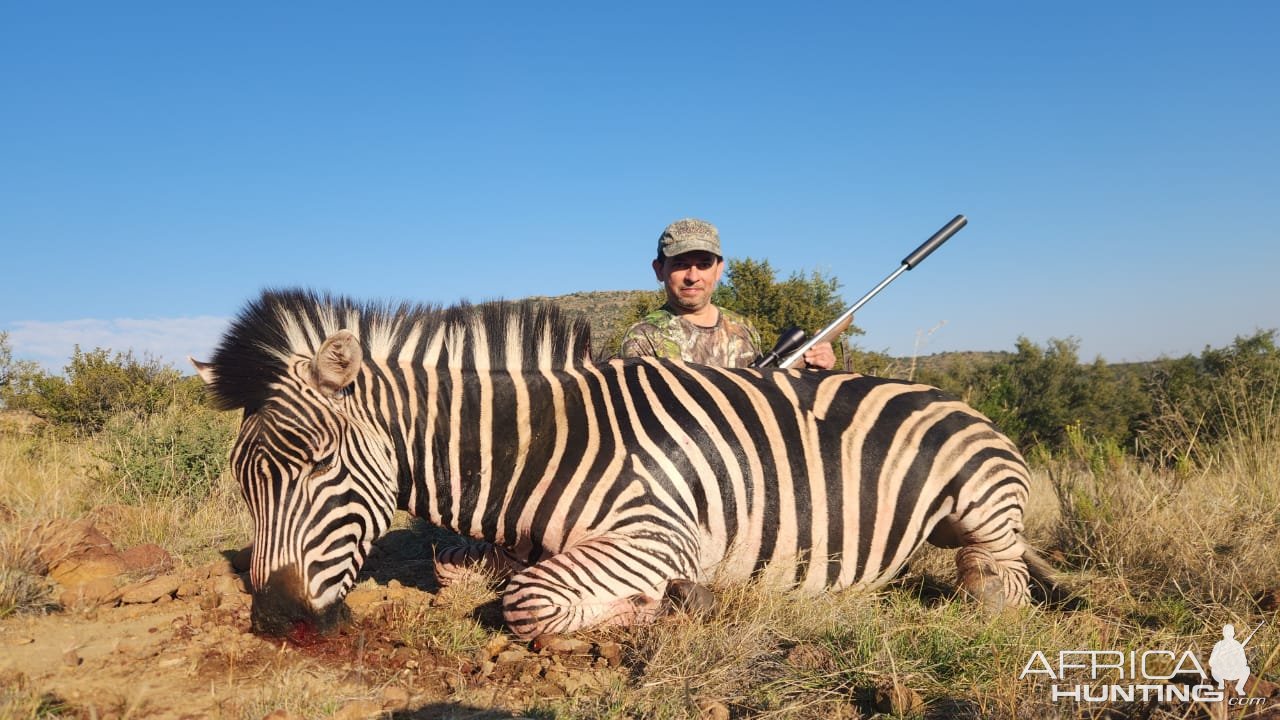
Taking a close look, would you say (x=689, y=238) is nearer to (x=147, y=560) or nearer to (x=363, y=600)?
(x=363, y=600)

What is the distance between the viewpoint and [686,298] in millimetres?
5844

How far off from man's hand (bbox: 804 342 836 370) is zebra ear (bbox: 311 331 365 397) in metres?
3.27

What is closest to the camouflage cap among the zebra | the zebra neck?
the zebra

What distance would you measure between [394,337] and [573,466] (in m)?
1.03

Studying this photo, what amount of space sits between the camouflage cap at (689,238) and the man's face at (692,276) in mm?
106

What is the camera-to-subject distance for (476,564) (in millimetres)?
3670

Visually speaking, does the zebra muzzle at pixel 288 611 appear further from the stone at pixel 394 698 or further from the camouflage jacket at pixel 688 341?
the camouflage jacket at pixel 688 341

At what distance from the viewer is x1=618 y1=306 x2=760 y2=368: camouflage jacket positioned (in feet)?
18.5

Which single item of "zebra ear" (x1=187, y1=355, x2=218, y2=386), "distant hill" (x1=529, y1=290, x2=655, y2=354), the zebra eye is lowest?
the zebra eye

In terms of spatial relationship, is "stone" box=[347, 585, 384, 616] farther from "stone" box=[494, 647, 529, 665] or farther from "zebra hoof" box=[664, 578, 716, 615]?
"zebra hoof" box=[664, 578, 716, 615]

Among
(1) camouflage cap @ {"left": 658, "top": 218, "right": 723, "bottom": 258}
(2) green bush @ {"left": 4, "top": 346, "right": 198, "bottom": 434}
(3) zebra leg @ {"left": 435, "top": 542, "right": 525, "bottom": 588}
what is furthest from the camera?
(2) green bush @ {"left": 4, "top": 346, "right": 198, "bottom": 434}

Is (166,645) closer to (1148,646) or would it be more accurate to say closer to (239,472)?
(239,472)

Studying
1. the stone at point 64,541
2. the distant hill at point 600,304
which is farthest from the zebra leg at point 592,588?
the distant hill at point 600,304

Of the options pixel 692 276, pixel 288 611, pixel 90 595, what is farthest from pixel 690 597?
pixel 692 276
